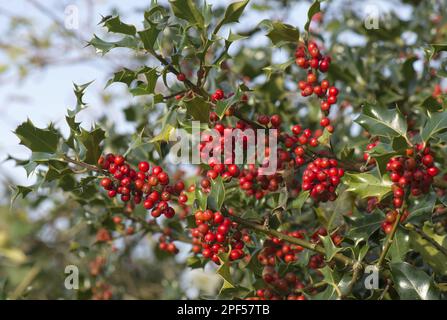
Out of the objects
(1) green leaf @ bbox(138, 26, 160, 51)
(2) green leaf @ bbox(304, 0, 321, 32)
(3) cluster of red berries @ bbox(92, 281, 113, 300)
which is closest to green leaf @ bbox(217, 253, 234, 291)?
(1) green leaf @ bbox(138, 26, 160, 51)

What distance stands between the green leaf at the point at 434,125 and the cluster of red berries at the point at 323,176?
0.87 ft

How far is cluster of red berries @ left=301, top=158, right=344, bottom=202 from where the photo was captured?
1612mm

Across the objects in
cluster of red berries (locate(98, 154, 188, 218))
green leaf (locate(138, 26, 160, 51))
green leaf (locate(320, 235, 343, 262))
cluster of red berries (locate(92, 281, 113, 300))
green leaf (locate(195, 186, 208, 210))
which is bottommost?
cluster of red berries (locate(92, 281, 113, 300))

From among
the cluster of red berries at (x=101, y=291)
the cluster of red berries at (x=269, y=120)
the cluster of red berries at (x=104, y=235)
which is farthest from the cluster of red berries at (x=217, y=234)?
the cluster of red berries at (x=101, y=291)

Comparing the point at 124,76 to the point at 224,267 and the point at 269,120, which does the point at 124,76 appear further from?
the point at 224,267

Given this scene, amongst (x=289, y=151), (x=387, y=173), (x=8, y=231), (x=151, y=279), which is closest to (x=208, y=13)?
(x=289, y=151)

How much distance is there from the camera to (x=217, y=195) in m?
1.52

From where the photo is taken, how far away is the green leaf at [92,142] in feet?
5.30

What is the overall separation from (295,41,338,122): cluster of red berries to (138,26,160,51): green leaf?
50 centimetres

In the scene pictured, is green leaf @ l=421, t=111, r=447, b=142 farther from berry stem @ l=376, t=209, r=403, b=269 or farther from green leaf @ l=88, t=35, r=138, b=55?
green leaf @ l=88, t=35, r=138, b=55

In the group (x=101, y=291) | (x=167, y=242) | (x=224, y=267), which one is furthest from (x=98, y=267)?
(x=224, y=267)

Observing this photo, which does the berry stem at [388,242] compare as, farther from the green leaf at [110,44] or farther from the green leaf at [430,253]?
the green leaf at [110,44]

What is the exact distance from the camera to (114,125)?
2.77 metres
